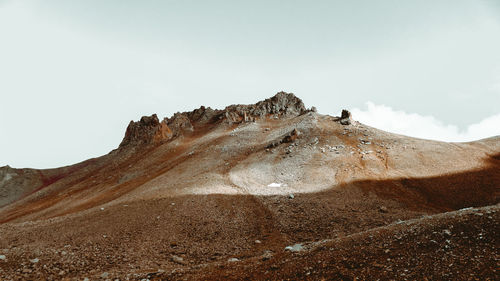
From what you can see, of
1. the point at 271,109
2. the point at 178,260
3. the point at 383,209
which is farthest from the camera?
the point at 271,109

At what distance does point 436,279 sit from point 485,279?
1066mm

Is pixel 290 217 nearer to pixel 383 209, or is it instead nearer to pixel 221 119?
pixel 383 209

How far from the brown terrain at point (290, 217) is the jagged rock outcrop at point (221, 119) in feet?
54.4

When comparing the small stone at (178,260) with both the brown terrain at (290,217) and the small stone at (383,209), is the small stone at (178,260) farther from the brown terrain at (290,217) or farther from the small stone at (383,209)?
the small stone at (383,209)

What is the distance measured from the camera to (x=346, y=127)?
51688mm

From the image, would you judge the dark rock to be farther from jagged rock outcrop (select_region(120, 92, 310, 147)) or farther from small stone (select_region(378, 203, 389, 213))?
small stone (select_region(378, 203, 389, 213))

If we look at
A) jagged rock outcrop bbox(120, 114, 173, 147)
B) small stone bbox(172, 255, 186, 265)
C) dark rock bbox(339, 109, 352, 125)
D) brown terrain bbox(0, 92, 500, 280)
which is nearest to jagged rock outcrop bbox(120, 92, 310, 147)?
jagged rock outcrop bbox(120, 114, 173, 147)

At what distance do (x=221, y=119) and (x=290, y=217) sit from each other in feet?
203

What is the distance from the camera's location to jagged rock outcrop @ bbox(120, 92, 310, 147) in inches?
2980

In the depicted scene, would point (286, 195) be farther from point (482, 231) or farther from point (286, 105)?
point (286, 105)

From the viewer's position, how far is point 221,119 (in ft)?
268

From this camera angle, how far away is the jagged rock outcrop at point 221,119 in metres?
75.7

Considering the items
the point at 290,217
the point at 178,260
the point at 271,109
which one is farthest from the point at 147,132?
the point at 178,260

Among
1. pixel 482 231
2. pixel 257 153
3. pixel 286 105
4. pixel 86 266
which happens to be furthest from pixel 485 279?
pixel 286 105
